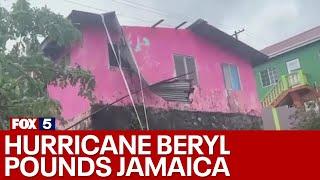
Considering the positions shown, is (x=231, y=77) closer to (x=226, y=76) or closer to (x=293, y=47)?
(x=226, y=76)

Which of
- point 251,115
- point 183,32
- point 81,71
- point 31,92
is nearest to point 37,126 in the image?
point 31,92

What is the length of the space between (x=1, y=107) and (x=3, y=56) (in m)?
1.42

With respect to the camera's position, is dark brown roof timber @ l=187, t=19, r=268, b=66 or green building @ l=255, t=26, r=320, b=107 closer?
dark brown roof timber @ l=187, t=19, r=268, b=66

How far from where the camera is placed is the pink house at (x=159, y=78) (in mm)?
13336

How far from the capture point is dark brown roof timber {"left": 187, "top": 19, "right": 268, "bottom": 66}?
1655 centimetres

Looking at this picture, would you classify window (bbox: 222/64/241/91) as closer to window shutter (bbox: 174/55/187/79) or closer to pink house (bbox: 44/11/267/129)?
pink house (bbox: 44/11/267/129)

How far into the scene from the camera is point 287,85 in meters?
23.3

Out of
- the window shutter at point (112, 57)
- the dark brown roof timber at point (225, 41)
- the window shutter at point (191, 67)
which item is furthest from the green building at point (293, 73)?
the window shutter at point (112, 57)

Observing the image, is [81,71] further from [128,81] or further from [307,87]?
[307,87]

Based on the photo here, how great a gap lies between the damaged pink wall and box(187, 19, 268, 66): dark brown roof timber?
224 millimetres

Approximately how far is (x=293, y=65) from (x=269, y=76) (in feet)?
6.29

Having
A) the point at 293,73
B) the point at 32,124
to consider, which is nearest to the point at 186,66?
the point at 32,124

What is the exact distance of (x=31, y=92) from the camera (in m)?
10.4

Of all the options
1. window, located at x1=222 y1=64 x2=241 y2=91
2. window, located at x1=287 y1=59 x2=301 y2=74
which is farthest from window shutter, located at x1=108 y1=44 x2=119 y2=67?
window, located at x1=287 y1=59 x2=301 y2=74
